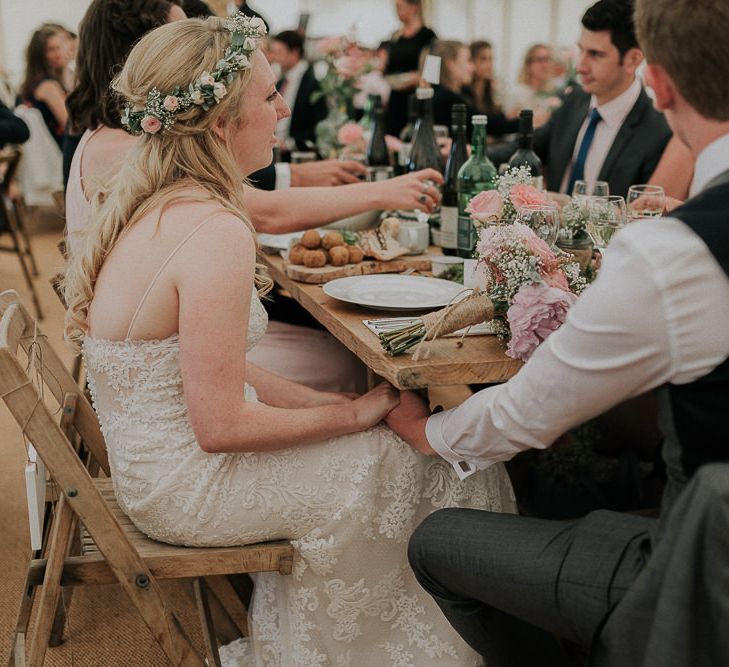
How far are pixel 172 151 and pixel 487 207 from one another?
0.63m

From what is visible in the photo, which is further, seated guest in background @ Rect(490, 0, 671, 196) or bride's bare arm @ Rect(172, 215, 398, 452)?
seated guest in background @ Rect(490, 0, 671, 196)

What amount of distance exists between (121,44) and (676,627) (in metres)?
2.09

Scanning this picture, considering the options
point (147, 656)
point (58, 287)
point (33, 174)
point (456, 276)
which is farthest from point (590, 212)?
point (33, 174)

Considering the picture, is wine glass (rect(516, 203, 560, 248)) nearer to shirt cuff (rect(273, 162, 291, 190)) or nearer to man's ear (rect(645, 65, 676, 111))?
man's ear (rect(645, 65, 676, 111))

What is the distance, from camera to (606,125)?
3398 millimetres

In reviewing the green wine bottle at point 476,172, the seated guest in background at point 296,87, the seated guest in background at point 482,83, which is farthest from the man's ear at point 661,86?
the seated guest in background at point 482,83

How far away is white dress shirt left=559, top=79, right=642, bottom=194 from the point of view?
331 centimetres

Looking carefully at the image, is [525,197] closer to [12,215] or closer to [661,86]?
[661,86]

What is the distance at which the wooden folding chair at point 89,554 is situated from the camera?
1450mm

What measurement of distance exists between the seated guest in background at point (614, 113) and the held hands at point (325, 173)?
69 centimetres

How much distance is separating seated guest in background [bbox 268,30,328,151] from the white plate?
11.9 feet

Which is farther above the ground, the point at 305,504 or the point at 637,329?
the point at 637,329

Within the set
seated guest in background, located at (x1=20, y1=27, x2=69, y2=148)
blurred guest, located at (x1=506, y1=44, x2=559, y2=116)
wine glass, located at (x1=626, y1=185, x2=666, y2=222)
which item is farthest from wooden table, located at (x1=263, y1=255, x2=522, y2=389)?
blurred guest, located at (x1=506, y1=44, x2=559, y2=116)

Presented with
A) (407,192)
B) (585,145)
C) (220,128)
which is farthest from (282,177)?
(585,145)
